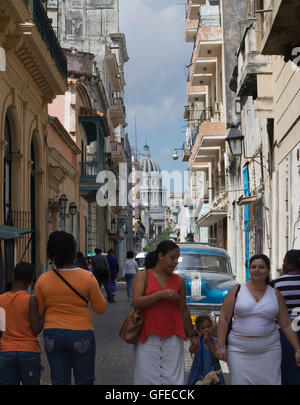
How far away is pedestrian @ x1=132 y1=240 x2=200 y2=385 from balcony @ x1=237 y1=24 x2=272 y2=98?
11390 mm

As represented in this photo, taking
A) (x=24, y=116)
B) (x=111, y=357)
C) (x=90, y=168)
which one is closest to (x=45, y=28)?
(x=24, y=116)

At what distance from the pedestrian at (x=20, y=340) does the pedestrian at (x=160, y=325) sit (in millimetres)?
824

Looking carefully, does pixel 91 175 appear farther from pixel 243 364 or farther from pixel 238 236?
pixel 243 364

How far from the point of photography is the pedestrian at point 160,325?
5.58 m

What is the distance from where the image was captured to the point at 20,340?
5367 millimetres

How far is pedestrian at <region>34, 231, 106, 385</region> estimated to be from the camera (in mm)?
5281

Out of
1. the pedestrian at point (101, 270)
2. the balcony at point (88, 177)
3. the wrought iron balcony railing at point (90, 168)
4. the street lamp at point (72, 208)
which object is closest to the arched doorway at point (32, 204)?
the pedestrian at point (101, 270)

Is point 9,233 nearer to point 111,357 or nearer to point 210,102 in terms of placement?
point 111,357

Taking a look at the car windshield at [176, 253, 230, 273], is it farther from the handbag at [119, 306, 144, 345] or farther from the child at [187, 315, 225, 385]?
the handbag at [119, 306, 144, 345]

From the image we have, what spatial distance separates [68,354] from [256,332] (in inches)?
62.3

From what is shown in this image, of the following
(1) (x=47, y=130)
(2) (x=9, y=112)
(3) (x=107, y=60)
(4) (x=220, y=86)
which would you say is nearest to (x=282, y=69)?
(2) (x=9, y=112)

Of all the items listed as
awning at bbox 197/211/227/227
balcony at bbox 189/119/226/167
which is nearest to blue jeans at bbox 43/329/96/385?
balcony at bbox 189/119/226/167

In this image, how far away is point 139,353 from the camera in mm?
5672

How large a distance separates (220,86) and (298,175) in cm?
1928
